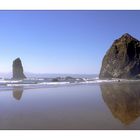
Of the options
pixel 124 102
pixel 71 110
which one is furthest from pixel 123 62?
pixel 71 110

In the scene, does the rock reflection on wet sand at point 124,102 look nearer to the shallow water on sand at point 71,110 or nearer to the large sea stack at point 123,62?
the shallow water on sand at point 71,110

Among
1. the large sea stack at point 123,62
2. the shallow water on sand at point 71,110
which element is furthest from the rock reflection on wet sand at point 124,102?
the large sea stack at point 123,62

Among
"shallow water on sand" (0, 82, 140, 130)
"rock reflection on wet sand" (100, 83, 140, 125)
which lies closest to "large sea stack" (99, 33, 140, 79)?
"rock reflection on wet sand" (100, 83, 140, 125)

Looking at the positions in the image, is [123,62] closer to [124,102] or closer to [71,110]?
[124,102]

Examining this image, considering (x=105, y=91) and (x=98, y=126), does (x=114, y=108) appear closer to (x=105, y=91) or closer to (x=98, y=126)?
(x=98, y=126)

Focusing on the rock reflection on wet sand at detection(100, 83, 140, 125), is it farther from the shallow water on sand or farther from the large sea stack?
the large sea stack
